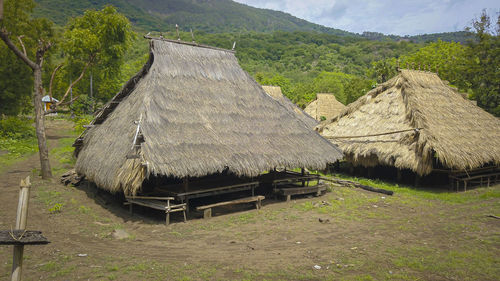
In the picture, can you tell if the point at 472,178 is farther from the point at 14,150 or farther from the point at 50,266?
the point at 14,150

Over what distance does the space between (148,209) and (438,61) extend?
35.8 m

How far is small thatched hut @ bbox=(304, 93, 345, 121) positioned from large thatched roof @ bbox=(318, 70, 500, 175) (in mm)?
12055

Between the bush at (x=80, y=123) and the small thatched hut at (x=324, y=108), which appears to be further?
the small thatched hut at (x=324, y=108)

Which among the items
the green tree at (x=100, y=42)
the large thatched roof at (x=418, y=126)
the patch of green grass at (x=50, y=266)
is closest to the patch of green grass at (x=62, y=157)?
the green tree at (x=100, y=42)

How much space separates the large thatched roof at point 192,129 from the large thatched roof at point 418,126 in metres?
3.57

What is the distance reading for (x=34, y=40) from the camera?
2467 centimetres

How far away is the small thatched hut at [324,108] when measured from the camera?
31.2 meters

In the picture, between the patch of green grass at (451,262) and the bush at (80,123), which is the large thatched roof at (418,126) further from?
the bush at (80,123)

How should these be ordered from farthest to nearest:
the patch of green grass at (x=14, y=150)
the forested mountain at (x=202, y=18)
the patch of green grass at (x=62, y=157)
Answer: the forested mountain at (x=202, y=18)
the patch of green grass at (x=14, y=150)
the patch of green grass at (x=62, y=157)

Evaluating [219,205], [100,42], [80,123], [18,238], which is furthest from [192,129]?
[100,42]

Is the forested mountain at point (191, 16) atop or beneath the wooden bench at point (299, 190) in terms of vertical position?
atop

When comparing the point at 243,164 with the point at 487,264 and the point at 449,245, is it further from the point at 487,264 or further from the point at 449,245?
the point at 487,264

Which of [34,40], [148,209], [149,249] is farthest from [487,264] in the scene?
[34,40]

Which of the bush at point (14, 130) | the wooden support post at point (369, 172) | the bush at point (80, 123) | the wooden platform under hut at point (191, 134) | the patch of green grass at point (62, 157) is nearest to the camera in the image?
the wooden platform under hut at point (191, 134)
